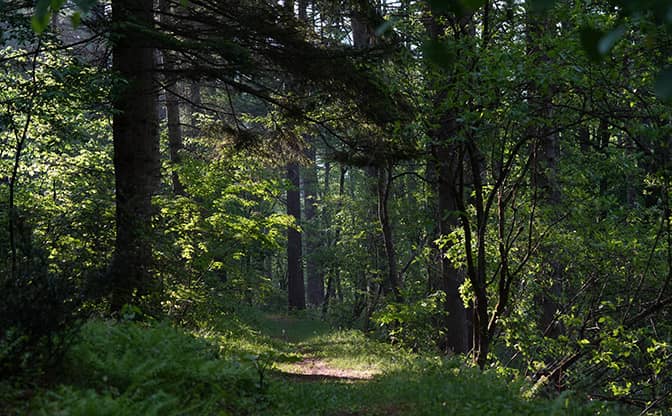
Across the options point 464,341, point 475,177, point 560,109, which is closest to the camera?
point 560,109

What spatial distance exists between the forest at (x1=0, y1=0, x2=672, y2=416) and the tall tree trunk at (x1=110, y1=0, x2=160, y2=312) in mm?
46

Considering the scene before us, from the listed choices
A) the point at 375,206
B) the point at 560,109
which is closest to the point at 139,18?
the point at 560,109

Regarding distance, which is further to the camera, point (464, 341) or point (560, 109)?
point (464, 341)

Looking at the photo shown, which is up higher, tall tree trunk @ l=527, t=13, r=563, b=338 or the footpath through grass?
tall tree trunk @ l=527, t=13, r=563, b=338

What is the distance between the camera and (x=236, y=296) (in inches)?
615

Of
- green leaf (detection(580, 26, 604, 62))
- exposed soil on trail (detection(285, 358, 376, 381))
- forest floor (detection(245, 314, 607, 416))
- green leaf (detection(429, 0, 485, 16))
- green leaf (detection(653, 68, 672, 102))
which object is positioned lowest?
exposed soil on trail (detection(285, 358, 376, 381))

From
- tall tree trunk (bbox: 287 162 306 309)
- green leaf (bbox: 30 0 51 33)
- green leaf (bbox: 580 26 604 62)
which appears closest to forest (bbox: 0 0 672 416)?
green leaf (bbox: 30 0 51 33)

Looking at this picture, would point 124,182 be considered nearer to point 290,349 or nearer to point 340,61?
point 340,61

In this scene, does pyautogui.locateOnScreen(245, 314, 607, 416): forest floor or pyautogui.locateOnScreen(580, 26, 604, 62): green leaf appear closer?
pyautogui.locateOnScreen(580, 26, 604, 62): green leaf

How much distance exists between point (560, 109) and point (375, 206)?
1326cm

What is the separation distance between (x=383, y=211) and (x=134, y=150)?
23.2ft

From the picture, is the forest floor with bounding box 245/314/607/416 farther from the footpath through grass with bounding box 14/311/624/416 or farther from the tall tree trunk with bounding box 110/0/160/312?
the tall tree trunk with bounding box 110/0/160/312

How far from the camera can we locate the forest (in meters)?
5.66

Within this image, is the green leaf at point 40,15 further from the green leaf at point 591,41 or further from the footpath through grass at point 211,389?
the footpath through grass at point 211,389
